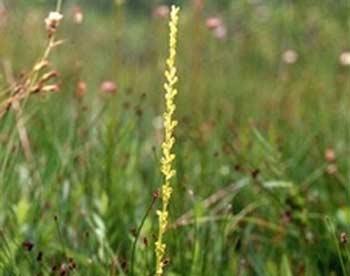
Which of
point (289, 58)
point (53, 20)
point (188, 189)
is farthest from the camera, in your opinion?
point (289, 58)

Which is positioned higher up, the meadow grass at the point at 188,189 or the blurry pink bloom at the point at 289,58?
the blurry pink bloom at the point at 289,58

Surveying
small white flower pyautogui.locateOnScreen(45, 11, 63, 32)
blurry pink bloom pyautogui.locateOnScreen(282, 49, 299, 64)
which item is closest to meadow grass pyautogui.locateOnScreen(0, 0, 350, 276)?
blurry pink bloom pyautogui.locateOnScreen(282, 49, 299, 64)

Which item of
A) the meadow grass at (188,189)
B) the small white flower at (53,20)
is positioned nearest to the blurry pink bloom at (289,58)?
the meadow grass at (188,189)

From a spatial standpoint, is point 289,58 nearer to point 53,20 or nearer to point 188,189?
point 188,189

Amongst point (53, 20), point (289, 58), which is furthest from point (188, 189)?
point (289, 58)

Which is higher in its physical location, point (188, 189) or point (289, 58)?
point (289, 58)

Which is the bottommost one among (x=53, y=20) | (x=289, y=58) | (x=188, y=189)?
(x=188, y=189)

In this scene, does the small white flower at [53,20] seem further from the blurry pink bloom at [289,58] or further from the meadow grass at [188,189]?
the blurry pink bloom at [289,58]

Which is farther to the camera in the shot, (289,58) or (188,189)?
(289,58)

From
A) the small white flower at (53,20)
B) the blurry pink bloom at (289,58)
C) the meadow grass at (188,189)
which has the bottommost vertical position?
the meadow grass at (188,189)

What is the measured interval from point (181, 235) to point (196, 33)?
0.89 m

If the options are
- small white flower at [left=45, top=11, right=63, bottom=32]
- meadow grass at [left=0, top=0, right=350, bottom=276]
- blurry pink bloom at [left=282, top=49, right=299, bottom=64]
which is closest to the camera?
small white flower at [left=45, top=11, right=63, bottom=32]

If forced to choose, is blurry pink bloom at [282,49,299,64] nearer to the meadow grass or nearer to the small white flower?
the meadow grass

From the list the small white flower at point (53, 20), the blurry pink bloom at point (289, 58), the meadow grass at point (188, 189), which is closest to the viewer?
the small white flower at point (53, 20)
